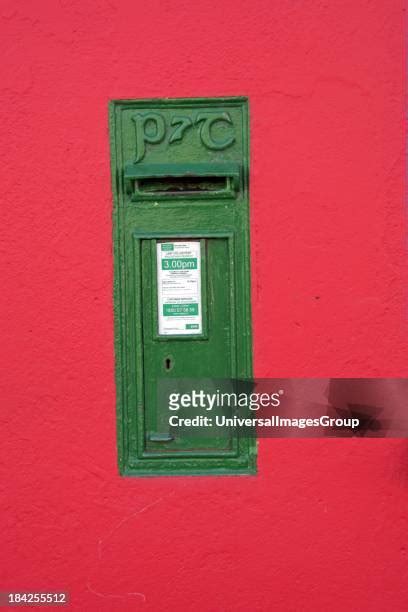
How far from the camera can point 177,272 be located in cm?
281

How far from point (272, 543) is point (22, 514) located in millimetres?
1088

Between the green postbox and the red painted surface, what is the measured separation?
0.06m

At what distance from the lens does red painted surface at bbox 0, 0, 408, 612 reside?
2742mm

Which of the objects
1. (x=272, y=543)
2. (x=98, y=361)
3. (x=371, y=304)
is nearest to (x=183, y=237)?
(x=98, y=361)

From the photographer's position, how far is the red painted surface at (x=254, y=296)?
274 cm

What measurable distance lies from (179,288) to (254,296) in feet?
1.06

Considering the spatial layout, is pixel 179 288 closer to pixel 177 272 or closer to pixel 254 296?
pixel 177 272

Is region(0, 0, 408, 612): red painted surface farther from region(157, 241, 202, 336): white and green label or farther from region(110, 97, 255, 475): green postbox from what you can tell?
region(157, 241, 202, 336): white and green label

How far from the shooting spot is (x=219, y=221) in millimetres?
2787

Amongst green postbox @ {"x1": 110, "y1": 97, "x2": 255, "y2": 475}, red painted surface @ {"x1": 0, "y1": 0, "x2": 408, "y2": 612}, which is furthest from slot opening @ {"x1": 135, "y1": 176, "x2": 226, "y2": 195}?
red painted surface @ {"x1": 0, "y1": 0, "x2": 408, "y2": 612}

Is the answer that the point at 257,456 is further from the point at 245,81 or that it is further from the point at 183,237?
the point at 245,81

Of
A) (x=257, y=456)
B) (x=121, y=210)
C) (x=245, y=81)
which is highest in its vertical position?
(x=245, y=81)

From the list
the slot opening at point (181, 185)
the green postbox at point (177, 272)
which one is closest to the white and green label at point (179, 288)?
the green postbox at point (177, 272)

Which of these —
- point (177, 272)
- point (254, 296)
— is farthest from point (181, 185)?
Result: point (254, 296)
